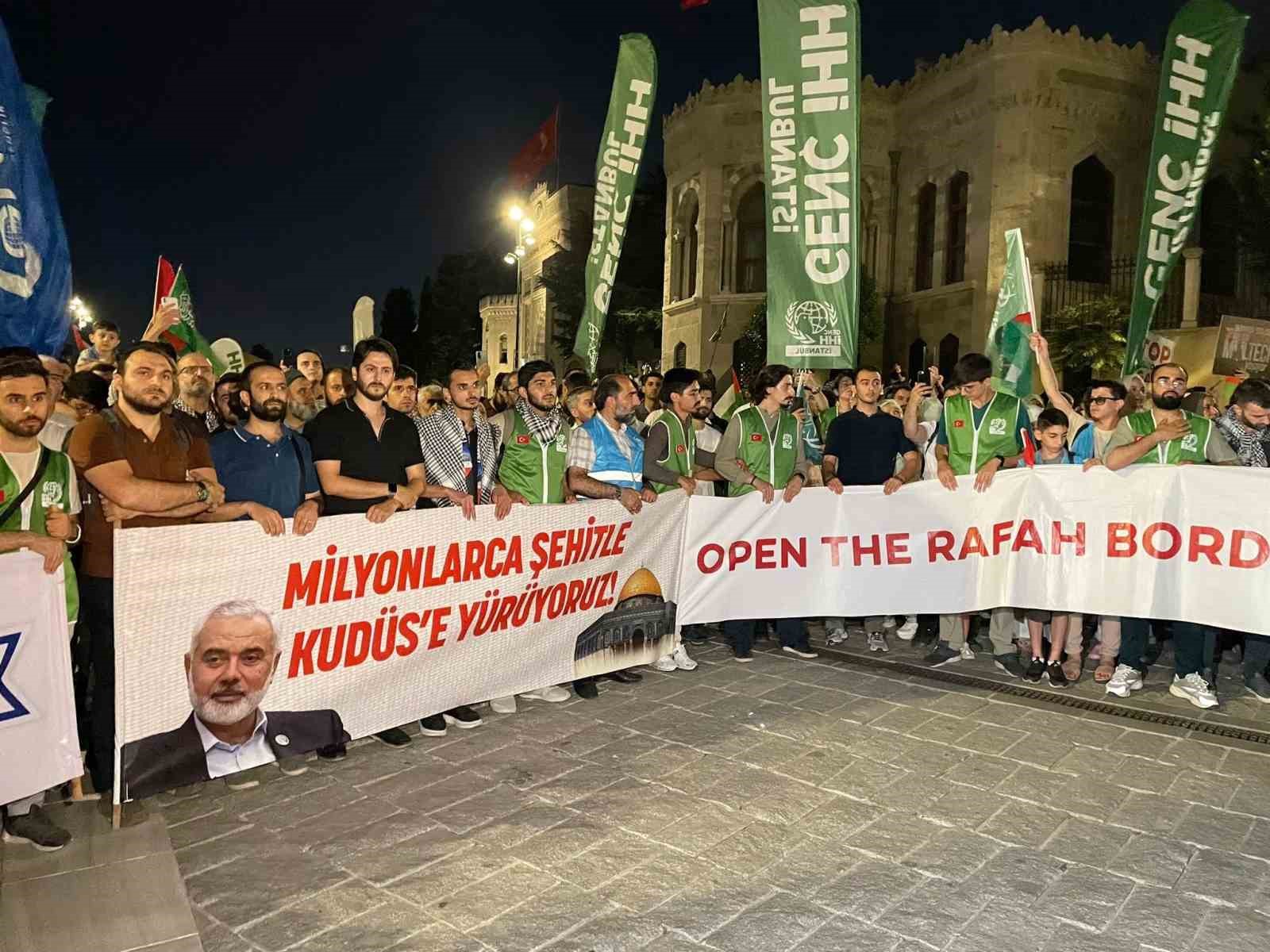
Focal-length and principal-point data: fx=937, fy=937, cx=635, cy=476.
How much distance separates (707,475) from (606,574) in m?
1.80

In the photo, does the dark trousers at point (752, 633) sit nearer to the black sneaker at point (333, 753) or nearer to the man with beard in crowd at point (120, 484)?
the black sneaker at point (333, 753)

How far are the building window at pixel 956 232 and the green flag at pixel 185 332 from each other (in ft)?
67.3

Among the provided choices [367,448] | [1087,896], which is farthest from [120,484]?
[1087,896]

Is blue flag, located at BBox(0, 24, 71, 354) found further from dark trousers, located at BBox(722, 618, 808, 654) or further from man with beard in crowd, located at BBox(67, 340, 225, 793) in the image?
dark trousers, located at BBox(722, 618, 808, 654)

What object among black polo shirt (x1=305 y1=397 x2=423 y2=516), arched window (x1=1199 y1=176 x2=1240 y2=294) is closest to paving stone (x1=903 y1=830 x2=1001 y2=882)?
black polo shirt (x1=305 y1=397 x2=423 y2=516)

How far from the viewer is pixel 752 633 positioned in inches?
271

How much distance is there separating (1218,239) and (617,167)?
21.0m

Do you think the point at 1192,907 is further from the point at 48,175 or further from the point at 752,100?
the point at 752,100

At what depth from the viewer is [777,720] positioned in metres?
5.35

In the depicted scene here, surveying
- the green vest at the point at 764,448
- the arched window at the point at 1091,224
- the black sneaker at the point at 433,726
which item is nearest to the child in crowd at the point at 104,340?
the black sneaker at the point at 433,726

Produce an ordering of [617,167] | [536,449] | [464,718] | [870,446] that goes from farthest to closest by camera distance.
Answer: [617,167]
[870,446]
[536,449]
[464,718]

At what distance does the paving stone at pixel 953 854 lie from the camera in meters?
3.60

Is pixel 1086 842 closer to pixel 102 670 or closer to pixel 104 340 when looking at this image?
pixel 102 670

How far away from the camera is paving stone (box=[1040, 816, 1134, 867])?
3.72 m
